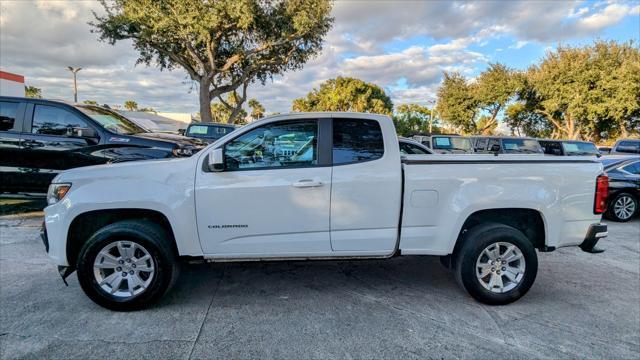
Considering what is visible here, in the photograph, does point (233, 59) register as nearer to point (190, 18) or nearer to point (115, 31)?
point (190, 18)

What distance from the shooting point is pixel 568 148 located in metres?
12.3

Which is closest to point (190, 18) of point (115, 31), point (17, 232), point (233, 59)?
point (233, 59)

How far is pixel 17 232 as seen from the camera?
18.9 ft

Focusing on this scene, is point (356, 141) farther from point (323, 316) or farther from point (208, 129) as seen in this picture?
point (208, 129)

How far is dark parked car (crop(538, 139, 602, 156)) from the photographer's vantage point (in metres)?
12.2

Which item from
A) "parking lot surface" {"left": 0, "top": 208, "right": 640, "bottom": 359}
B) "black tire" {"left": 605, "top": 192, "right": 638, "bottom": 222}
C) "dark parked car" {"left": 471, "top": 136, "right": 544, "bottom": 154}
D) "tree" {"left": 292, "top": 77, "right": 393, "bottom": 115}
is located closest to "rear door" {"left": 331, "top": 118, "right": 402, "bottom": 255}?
"parking lot surface" {"left": 0, "top": 208, "right": 640, "bottom": 359}

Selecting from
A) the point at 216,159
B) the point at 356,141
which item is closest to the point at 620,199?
the point at 356,141

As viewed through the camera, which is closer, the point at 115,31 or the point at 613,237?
the point at 613,237

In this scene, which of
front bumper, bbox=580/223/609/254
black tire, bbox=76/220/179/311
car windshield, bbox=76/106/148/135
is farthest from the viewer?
car windshield, bbox=76/106/148/135

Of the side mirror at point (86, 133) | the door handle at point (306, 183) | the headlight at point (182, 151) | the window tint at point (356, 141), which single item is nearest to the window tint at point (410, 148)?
the headlight at point (182, 151)

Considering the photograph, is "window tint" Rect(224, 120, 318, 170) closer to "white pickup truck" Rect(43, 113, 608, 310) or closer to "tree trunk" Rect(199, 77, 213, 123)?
"white pickup truck" Rect(43, 113, 608, 310)

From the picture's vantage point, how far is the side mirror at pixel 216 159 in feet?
11.0

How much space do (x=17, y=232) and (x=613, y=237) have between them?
9.68 meters

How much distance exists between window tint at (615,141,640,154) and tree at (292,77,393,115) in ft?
119
